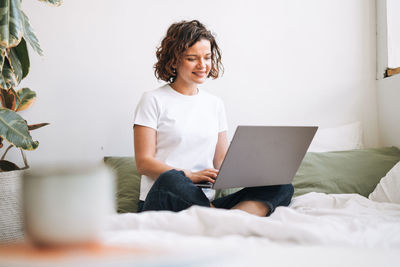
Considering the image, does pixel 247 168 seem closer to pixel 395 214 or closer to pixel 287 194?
pixel 287 194

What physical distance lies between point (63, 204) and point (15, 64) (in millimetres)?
1689

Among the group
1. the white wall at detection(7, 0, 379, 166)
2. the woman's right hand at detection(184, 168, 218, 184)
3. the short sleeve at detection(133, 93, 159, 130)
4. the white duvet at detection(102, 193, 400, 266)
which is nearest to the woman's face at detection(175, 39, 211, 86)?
the short sleeve at detection(133, 93, 159, 130)

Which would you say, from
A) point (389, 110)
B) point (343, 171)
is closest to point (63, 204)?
point (343, 171)

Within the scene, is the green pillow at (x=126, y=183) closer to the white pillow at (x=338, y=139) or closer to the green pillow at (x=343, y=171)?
the green pillow at (x=343, y=171)

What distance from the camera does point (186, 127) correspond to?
175 cm

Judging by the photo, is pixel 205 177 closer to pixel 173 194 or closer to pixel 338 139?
pixel 173 194

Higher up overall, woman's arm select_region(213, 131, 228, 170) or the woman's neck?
the woman's neck

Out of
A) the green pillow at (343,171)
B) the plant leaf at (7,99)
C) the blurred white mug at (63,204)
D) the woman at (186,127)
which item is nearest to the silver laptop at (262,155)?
the woman at (186,127)

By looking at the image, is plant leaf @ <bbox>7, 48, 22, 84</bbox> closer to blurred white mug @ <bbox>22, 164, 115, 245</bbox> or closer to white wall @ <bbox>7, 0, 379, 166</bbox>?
white wall @ <bbox>7, 0, 379, 166</bbox>

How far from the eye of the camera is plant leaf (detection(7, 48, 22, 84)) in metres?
1.82

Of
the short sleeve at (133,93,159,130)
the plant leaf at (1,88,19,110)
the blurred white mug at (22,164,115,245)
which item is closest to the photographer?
the blurred white mug at (22,164,115,245)

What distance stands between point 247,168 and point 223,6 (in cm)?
133

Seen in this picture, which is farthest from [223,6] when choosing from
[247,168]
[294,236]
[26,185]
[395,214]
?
[26,185]

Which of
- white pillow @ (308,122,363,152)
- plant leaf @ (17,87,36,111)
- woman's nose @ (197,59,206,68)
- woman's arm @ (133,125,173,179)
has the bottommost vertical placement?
white pillow @ (308,122,363,152)
